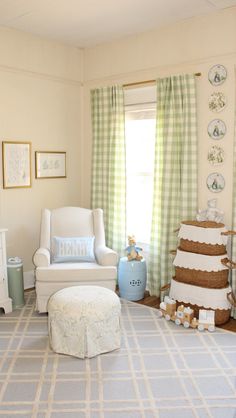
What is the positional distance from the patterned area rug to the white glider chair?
401mm

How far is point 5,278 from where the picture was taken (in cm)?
389

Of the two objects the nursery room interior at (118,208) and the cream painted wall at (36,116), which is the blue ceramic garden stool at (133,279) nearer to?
the nursery room interior at (118,208)

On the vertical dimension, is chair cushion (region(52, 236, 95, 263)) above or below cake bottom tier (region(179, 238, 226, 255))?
below

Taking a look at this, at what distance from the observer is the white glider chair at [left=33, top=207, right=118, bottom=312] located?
3.74m

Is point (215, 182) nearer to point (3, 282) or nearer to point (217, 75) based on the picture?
point (217, 75)

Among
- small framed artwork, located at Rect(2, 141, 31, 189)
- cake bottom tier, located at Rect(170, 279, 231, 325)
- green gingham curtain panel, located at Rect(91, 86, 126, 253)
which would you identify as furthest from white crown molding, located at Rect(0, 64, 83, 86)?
cake bottom tier, located at Rect(170, 279, 231, 325)

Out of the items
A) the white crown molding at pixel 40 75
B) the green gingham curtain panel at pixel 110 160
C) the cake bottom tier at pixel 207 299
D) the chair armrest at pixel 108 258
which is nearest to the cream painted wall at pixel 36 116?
the white crown molding at pixel 40 75

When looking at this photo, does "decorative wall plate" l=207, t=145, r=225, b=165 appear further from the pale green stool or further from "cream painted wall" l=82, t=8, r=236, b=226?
the pale green stool

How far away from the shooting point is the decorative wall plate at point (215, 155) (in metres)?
3.78

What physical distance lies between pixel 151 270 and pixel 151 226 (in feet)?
1.54

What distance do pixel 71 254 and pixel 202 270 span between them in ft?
4.15

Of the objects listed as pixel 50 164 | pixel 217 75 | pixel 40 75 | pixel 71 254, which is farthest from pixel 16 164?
pixel 217 75

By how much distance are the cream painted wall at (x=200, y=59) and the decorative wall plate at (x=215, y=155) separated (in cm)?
4

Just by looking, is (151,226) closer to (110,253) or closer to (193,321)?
(110,253)
